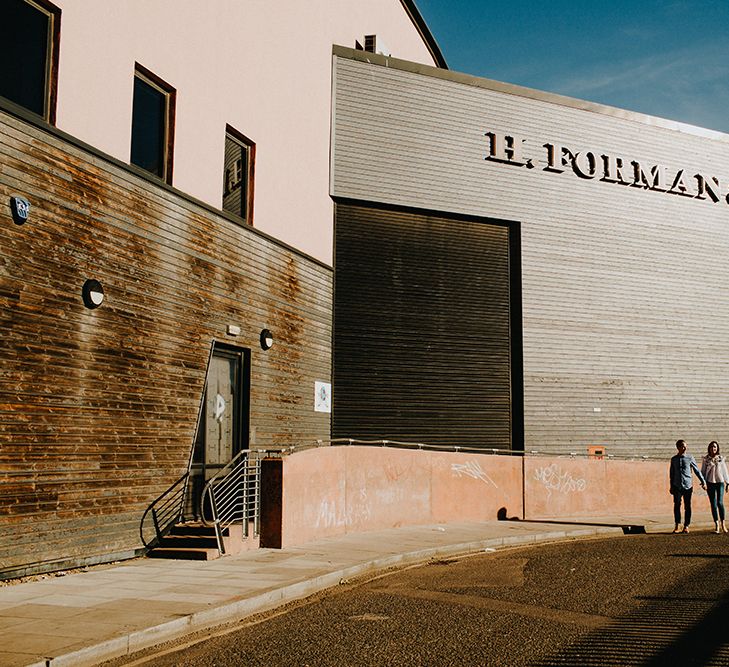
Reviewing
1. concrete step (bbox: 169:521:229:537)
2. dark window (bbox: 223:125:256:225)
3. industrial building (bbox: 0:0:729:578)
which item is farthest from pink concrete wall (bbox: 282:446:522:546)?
dark window (bbox: 223:125:256:225)

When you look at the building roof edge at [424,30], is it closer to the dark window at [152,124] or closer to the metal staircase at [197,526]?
the dark window at [152,124]

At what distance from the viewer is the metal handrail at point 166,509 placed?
1316 centimetres

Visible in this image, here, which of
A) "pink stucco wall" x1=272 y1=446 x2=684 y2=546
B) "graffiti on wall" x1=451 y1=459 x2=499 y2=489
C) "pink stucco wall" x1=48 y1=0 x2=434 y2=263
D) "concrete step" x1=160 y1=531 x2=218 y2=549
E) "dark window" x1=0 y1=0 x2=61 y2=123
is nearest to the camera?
"dark window" x1=0 y1=0 x2=61 y2=123

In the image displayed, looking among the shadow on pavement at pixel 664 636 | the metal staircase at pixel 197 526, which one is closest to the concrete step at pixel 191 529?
the metal staircase at pixel 197 526

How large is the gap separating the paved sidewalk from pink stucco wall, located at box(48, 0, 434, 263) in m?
5.97

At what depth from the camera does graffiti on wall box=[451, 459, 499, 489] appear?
19.3 m

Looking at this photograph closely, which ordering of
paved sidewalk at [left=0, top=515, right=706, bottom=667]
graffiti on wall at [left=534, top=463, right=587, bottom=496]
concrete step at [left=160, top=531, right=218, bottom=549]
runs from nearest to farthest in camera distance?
1. paved sidewalk at [left=0, top=515, right=706, bottom=667]
2. concrete step at [left=160, top=531, right=218, bottom=549]
3. graffiti on wall at [left=534, top=463, right=587, bottom=496]

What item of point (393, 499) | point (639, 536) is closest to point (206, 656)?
point (393, 499)

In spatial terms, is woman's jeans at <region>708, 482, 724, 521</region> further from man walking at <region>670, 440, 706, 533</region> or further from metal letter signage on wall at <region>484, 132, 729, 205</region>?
metal letter signage on wall at <region>484, 132, 729, 205</region>

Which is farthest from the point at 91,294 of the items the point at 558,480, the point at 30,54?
the point at 558,480

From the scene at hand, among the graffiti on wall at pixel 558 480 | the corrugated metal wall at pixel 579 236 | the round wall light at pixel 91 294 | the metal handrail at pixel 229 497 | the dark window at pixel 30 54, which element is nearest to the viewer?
the dark window at pixel 30 54

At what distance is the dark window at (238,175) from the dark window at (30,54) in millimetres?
4666

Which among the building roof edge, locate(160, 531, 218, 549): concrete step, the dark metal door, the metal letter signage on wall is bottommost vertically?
locate(160, 531, 218, 549): concrete step

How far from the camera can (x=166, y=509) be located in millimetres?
13586
